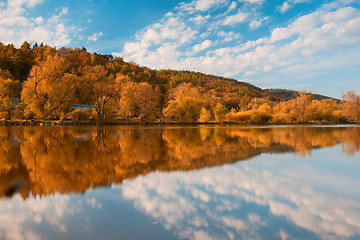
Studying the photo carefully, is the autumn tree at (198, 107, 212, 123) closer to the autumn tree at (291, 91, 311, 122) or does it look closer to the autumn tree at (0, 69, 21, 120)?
the autumn tree at (291, 91, 311, 122)

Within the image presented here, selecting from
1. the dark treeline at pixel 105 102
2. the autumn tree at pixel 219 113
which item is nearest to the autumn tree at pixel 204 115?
the dark treeline at pixel 105 102

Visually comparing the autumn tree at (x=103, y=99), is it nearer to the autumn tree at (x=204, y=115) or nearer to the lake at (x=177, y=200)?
the autumn tree at (x=204, y=115)

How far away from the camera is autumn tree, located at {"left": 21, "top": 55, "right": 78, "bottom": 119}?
37062mm

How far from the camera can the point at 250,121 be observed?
58.2 metres

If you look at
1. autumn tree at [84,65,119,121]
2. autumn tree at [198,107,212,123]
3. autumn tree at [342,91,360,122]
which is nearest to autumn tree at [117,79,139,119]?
autumn tree at [84,65,119,121]

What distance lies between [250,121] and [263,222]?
5746cm

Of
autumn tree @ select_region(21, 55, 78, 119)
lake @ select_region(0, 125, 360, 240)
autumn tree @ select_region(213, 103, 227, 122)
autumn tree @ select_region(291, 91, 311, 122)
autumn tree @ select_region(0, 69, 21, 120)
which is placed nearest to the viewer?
lake @ select_region(0, 125, 360, 240)

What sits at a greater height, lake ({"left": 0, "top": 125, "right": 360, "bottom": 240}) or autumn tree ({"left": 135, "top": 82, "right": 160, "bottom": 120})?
autumn tree ({"left": 135, "top": 82, "right": 160, "bottom": 120})

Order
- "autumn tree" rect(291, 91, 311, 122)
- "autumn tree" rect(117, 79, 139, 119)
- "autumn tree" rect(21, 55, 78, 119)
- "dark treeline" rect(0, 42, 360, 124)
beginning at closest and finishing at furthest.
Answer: "autumn tree" rect(21, 55, 78, 119)
"dark treeline" rect(0, 42, 360, 124)
"autumn tree" rect(117, 79, 139, 119)
"autumn tree" rect(291, 91, 311, 122)

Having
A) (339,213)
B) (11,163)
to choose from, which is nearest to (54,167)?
(11,163)

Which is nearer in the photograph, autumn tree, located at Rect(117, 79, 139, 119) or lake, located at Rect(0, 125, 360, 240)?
lake, located at Rect(0, 125, 360, 240)

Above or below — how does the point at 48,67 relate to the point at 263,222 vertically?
above

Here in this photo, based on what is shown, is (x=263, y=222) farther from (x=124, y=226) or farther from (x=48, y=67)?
(x=48, y=67)

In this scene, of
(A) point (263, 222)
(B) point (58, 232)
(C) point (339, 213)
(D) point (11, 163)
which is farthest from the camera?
(D) point (11, 163)
